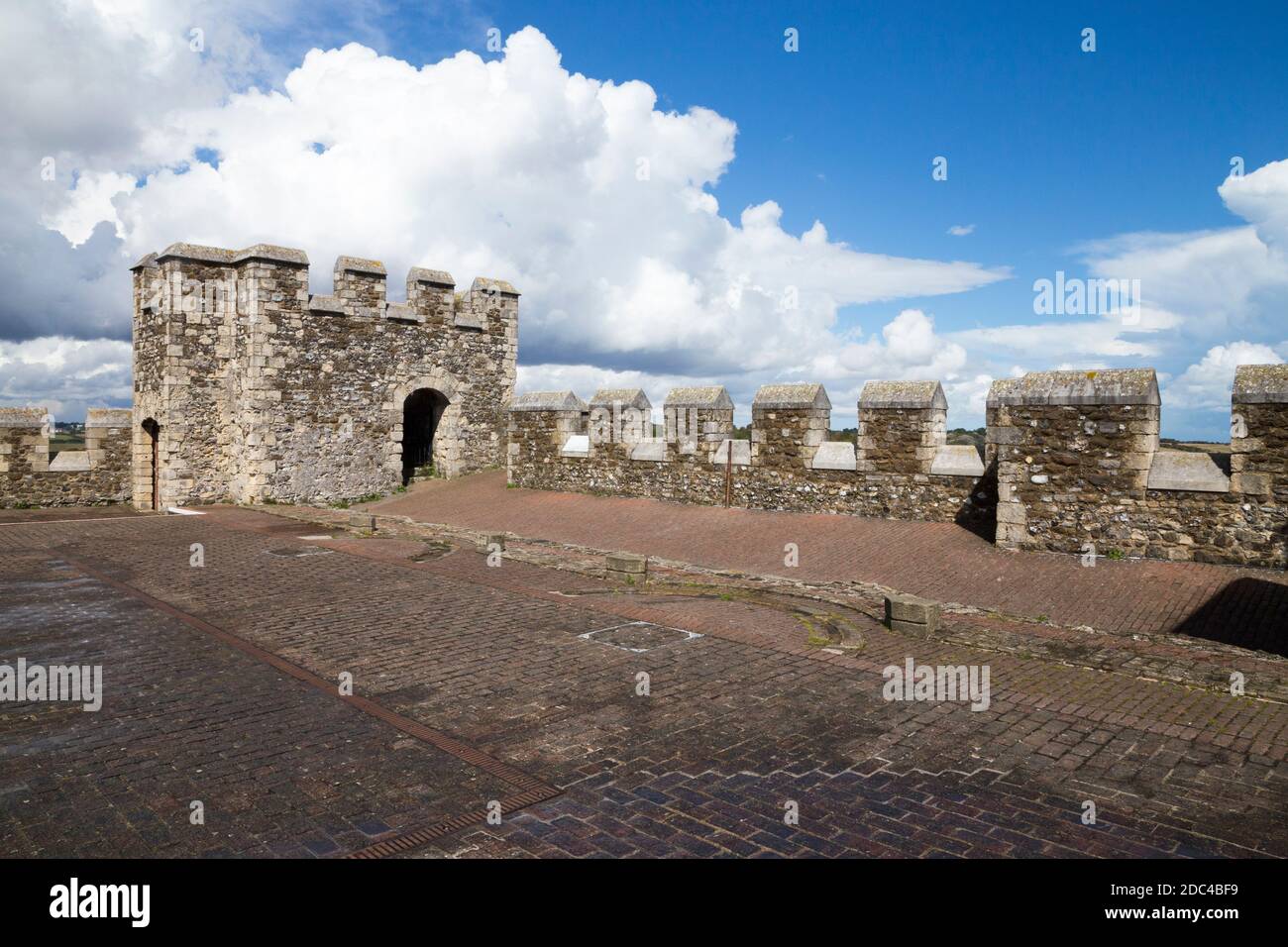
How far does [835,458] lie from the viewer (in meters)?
14.6

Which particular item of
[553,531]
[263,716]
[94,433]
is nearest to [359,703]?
[263,716]

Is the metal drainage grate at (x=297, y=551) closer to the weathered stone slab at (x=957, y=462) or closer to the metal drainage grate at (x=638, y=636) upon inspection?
the metal drainage grate at (x=638, y=636)

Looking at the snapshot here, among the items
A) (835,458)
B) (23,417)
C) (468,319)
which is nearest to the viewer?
(835,458)

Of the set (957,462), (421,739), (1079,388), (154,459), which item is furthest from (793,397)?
(154,459)

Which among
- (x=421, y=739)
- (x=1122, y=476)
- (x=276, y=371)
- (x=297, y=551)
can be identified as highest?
(x=276, y=371)

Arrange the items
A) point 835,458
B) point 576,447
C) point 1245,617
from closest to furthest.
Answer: point 1245,617
point 835,458
point 576,447

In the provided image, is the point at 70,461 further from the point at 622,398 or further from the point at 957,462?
the point at 957,462

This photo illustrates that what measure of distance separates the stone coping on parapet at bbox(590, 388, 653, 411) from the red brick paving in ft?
6.79

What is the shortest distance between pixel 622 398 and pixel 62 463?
1386 cm

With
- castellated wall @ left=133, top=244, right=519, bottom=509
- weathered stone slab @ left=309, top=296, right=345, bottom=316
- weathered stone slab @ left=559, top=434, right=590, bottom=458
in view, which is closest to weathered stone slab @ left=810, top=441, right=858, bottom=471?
weathered stone slab @ left=559, top=434, right=590, bottom=458

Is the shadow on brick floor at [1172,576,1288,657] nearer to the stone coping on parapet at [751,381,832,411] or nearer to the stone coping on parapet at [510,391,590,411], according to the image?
the stone coping on parapet at [751,381,832,411]

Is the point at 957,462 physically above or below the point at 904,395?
below

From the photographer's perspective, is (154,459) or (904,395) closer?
(904,395)

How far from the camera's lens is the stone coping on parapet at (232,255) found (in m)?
18.9
